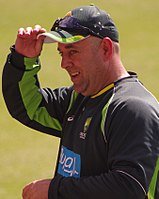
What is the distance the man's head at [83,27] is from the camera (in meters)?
3.47

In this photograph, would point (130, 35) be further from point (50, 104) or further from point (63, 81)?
point (50, 104)

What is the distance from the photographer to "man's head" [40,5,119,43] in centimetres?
347

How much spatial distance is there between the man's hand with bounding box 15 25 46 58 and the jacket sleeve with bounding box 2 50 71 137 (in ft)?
0.11

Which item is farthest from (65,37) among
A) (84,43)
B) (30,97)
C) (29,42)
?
(30,97)

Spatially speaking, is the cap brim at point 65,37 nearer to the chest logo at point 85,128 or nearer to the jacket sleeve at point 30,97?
the chest logo at point 85,128

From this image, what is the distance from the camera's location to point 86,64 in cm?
348

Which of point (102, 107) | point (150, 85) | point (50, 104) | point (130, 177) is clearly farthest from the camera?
point (150, 85)

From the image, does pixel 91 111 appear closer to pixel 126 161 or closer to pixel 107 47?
pixel 107 47

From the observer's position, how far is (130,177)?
3.13m

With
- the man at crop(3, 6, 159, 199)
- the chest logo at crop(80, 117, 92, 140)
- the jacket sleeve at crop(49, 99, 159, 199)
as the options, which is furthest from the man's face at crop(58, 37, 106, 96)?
the jacket sleeve at crop(49, 99, 159, 199)

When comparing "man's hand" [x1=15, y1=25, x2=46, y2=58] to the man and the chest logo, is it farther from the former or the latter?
the chest logo

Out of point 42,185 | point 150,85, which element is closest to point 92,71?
point 42,185

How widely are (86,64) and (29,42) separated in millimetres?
627

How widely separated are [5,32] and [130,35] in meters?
2.13
